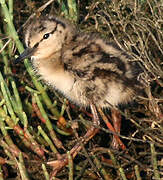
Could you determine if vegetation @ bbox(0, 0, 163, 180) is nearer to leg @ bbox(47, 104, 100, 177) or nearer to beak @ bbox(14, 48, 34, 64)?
leg @ bbox(47, 104, 100, 177)

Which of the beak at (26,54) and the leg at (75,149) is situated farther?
the beak at (26,54)

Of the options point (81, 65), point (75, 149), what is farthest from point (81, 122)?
point (81, 65)

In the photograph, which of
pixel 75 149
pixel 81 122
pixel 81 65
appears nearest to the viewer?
pixel 81 65

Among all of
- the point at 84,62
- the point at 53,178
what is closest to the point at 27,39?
the point at 84,62

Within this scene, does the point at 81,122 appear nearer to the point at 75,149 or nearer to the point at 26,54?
the point at 75,149

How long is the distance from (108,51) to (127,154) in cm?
66

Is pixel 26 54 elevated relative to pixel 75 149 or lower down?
elevated

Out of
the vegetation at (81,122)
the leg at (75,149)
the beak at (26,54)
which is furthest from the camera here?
the beak at (26,54)

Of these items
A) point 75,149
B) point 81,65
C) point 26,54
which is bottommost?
point 75,149

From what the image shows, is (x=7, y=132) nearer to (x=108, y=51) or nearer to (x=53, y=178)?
(x=53, y=178)

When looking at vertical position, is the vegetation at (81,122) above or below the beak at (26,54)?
below

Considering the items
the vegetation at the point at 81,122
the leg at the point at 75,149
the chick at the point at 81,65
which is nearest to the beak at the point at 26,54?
the chick at the point at 81,65

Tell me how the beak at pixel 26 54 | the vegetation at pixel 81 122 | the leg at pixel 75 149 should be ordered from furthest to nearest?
the beak at pixel 26 54 → the leg at pixel 75 149 → the vegetation at pixel 81 122

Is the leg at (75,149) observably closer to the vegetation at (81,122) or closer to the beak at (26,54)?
the vegetation at (81,122)
